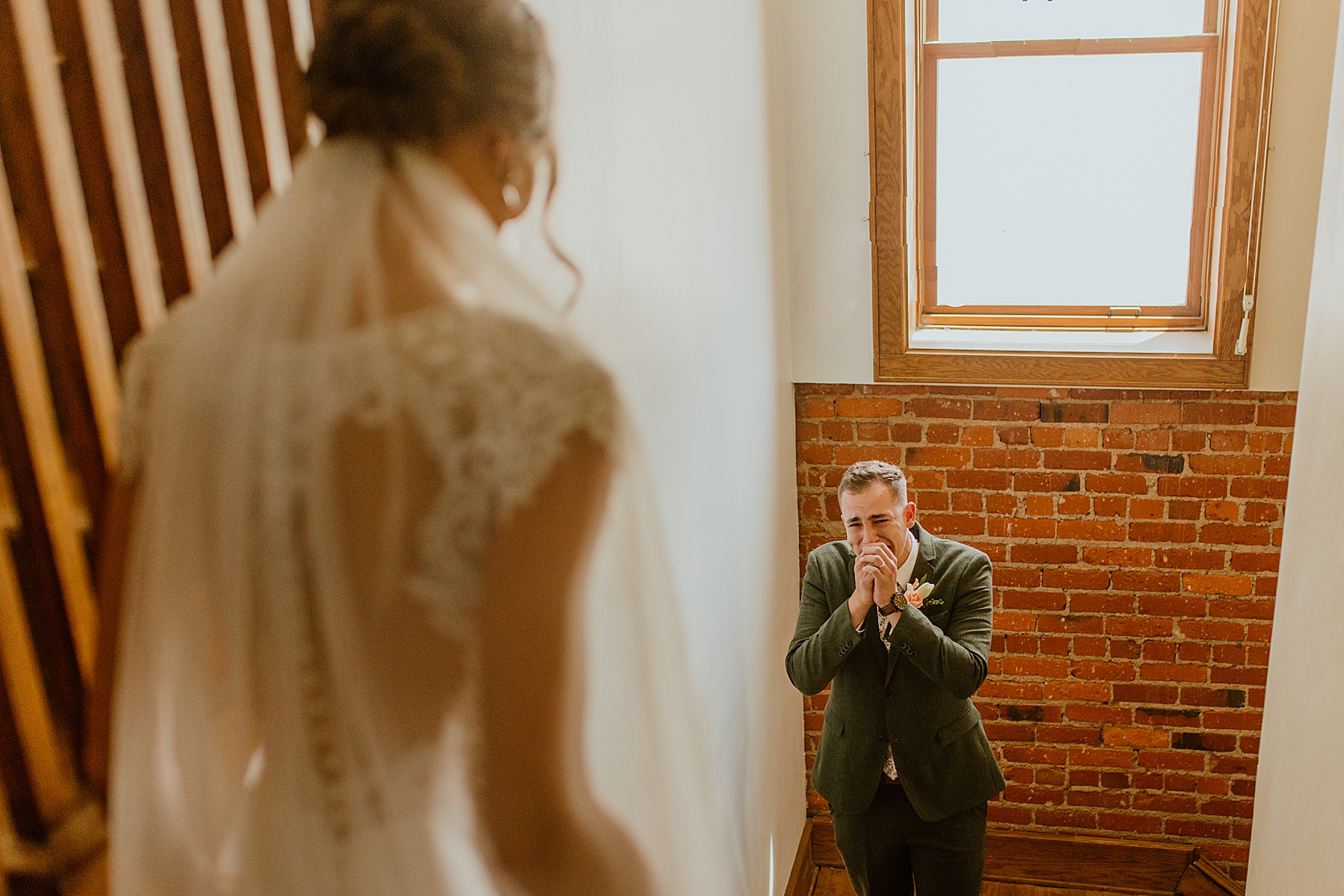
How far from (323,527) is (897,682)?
1948 millimetres

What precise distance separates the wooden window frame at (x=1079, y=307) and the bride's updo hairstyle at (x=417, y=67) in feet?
7.80

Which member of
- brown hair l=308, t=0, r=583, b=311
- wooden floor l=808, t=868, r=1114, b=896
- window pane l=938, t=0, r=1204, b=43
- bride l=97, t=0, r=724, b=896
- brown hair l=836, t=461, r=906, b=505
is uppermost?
window pane l=938, t=0, r=1204, b=43

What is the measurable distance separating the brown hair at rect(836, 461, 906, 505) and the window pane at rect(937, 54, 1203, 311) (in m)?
1.12

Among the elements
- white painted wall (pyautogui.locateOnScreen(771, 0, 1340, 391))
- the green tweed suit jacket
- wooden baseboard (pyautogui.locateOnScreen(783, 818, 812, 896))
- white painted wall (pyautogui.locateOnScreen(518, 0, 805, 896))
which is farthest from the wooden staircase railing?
wooden baseboard (pyautogui.locateOnScreen(783, 818, 812, 896))

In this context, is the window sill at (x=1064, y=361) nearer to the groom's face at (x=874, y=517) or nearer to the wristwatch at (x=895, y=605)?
the groom's face at (x=874, y=517)

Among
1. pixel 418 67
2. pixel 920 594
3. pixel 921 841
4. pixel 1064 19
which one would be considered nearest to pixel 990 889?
pixel 921 841

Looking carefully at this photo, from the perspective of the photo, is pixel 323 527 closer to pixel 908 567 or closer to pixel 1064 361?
pixel 908 567

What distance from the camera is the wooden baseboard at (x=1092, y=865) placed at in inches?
134

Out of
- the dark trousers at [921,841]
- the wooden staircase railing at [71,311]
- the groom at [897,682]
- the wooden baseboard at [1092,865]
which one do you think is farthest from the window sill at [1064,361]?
the wooden staircase railing at [71,311]

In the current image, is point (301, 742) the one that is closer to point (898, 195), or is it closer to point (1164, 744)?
point (898, 195)

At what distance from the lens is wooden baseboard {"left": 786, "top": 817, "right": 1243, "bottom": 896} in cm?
340

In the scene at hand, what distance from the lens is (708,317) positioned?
2.28 metres

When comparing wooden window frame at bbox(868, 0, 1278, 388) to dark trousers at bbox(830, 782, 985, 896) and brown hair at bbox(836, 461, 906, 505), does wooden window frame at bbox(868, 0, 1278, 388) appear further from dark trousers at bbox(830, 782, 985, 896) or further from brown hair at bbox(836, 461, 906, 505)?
dark trousers at bbox(830, 782, 985, 896)

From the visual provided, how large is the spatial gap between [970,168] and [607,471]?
269cm
